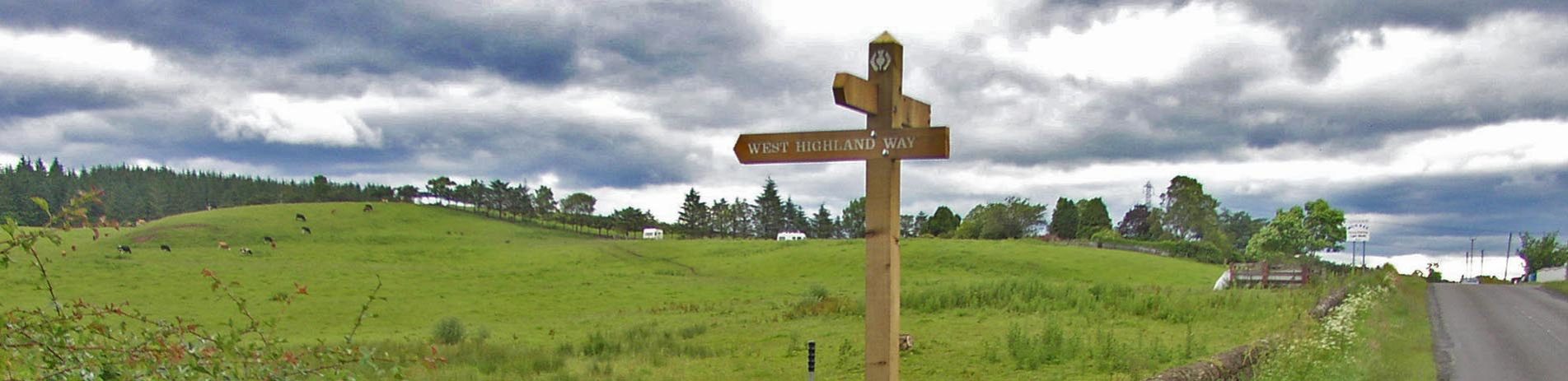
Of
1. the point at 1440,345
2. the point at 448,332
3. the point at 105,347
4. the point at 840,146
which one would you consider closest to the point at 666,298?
the point at 448,332

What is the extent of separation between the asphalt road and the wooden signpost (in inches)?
519

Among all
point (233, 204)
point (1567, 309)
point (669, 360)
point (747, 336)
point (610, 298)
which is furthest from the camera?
point (233, 204)

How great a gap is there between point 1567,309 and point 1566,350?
617 inches

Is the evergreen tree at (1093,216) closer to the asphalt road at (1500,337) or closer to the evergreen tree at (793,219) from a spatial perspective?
the evergreen tree at (793,219)

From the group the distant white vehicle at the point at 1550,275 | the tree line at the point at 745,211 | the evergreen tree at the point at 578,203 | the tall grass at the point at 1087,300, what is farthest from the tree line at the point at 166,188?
the distant white vehicle at the point at 1550,275

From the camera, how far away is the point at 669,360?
65.8 ft

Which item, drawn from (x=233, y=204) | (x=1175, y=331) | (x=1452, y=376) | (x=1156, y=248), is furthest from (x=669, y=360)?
(x=233, y=204)

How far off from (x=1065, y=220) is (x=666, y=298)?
10237 centimetres

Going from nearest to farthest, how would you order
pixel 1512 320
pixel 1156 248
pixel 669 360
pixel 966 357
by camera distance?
pixel 966 357 → pixel 669 360 → pixel 1512 320 → pixel 1156 248

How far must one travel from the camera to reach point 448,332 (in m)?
26.6

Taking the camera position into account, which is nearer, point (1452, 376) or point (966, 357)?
point (1452, 376)

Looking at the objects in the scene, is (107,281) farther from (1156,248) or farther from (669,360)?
(1156,248)

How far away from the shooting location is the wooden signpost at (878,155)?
6418 millimetres

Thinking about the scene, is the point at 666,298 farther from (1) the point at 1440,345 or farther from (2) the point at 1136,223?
(2) the point at 1136,223
